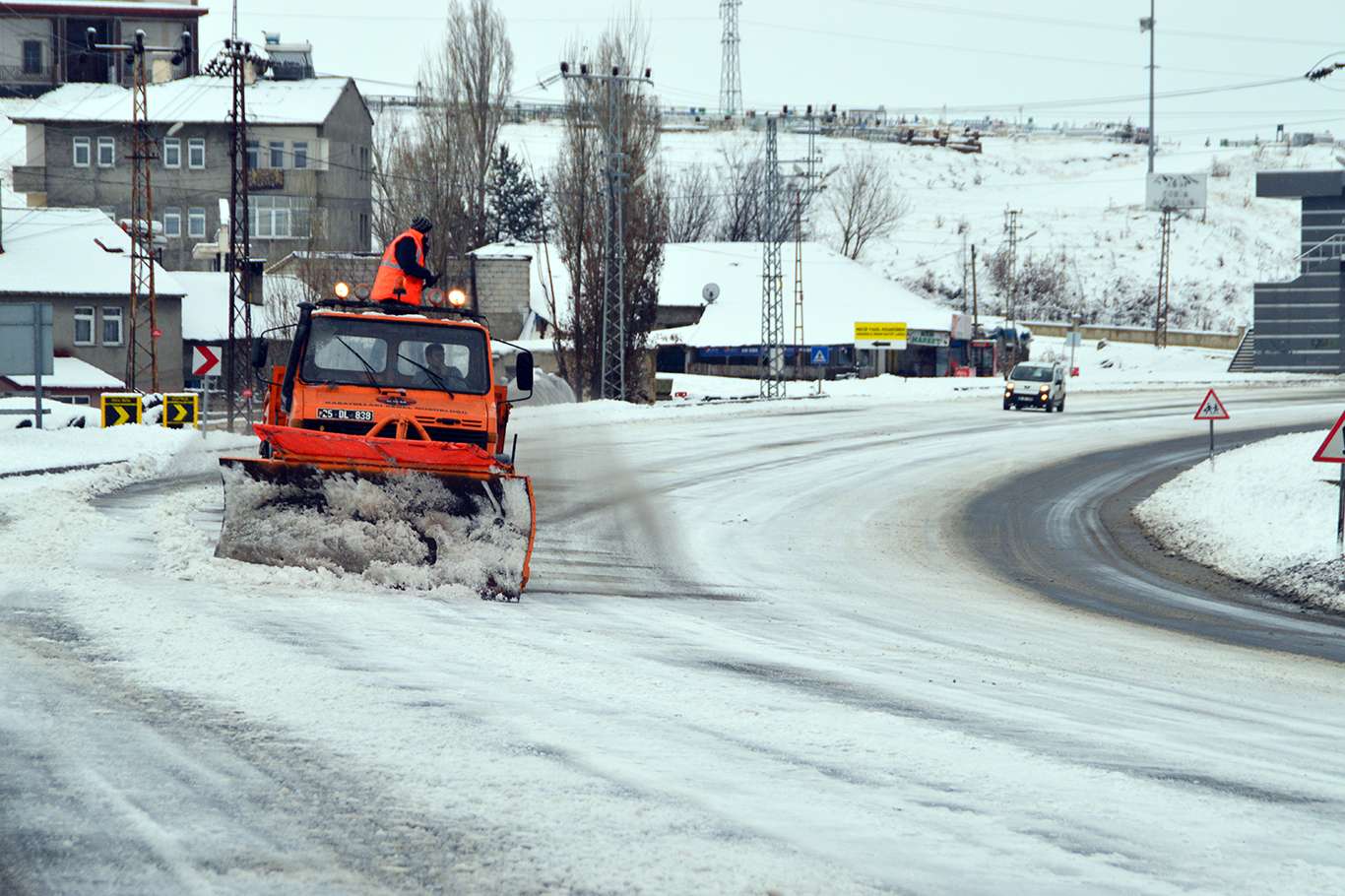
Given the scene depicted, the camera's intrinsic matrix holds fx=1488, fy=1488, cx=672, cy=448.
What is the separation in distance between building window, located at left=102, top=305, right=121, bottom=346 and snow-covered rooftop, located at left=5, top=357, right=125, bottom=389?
1.25 m

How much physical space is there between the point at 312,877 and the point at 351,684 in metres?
2.82

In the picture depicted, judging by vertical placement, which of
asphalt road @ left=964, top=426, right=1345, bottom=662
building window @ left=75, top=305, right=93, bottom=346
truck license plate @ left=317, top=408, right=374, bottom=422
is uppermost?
building window @ left=75, top=305, right=93, bottom=346

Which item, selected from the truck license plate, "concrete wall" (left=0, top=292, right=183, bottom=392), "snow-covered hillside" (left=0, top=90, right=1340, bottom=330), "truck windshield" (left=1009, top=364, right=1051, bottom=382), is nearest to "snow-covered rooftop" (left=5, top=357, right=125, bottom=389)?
"concrete wall" (left=0, top=292, right=183, bottom=392)

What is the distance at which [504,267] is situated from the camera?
73.9 metres

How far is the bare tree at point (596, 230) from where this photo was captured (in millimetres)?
47500

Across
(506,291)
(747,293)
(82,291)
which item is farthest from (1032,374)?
(506,291)

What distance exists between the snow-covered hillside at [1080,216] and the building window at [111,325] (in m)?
65.4

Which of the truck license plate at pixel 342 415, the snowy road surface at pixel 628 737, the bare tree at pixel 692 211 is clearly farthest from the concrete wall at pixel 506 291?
the truck license plate at pixel 342 415

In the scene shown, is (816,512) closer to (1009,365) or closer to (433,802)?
(433,802)

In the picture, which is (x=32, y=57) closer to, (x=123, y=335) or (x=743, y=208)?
(x=123, y=335)

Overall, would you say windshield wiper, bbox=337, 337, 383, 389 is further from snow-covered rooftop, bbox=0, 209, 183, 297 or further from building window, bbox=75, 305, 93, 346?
building window, bbox=75, 305, 93, 346

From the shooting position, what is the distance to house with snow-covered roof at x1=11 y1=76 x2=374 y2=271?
2985 inches

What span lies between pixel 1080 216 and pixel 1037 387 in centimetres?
8290

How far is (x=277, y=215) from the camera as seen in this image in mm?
76938
